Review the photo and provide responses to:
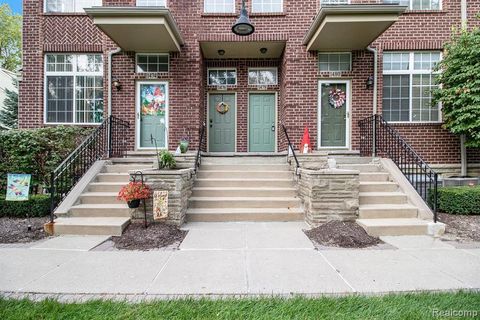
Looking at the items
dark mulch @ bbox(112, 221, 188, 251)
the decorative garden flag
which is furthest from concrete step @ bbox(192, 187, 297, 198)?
dark mulch @ bbox(112, 221, 188, 251)

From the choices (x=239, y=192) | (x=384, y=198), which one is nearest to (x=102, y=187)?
(x=239, y=192)

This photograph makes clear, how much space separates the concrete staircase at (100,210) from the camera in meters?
4.75

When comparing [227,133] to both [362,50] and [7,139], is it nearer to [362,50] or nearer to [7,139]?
[362,50]

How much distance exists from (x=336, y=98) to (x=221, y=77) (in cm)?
371

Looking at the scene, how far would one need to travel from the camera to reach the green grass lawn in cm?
235

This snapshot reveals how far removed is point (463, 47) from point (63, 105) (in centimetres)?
1116

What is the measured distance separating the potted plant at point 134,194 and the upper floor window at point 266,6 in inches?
253

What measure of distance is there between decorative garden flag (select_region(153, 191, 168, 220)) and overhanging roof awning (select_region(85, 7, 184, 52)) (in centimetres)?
421

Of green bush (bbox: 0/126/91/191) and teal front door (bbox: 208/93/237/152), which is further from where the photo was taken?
teal front door (bbox: 208/93/237/152)

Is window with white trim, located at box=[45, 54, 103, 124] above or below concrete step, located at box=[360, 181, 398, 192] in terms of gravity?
above

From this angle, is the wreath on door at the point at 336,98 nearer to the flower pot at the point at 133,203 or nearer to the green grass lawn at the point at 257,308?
the flower pot at the point at 133,203

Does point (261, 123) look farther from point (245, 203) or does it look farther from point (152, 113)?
point (245, 203)

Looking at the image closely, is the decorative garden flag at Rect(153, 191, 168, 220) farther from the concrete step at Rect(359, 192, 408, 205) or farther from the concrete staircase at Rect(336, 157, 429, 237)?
the concrete step at Rect(359, 192, 408, 205)

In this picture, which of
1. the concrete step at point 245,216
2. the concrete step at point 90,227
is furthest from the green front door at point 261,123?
the concrete step at point 90,227
